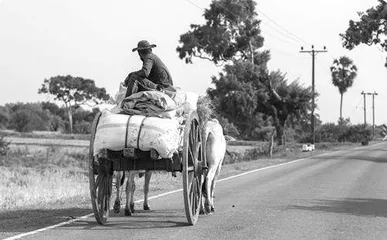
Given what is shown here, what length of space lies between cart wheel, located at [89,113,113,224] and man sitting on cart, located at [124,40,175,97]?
0.86 metres

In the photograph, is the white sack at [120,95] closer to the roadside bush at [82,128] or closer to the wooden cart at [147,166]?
the wooden cart at [147,166]

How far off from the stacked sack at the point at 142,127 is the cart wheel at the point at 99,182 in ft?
0.58

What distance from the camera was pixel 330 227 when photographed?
32.2 feet

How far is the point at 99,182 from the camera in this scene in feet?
31.3

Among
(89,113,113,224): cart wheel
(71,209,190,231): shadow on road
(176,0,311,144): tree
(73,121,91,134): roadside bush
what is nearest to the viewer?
(89,113,113,224): cart wheel

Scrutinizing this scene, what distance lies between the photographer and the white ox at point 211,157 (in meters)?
11.0

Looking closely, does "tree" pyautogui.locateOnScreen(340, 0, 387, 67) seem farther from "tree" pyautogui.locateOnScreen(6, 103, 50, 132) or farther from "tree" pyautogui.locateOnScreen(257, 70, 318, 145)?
"tree" pyautogui.locateOnScreen(6, 103, 50, 132)

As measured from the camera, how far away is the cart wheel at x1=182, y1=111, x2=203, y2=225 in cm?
903

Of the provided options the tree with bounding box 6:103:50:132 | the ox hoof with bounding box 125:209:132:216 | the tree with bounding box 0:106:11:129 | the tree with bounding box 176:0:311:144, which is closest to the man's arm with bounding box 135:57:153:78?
the ox hoof with bounding box 125:209:132:216

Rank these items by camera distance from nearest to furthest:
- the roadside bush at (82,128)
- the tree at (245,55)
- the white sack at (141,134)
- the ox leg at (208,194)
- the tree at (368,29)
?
1. the white sack at (141,134)
2. the ox leg at (208,194)
3. the tree at (368,29)
4. the tree at (245,55)
5. the roadside bush at (82,128)

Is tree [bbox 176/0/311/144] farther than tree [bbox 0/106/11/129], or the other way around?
tree [bbox 0/106/11/129]

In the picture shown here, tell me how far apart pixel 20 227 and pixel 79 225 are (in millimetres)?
825

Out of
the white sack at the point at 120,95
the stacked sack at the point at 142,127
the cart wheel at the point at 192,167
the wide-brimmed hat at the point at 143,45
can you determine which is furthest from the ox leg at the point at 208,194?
the wide-brimmed hat at the point at 143,45

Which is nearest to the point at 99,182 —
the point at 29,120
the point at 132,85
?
the point at 132,85
